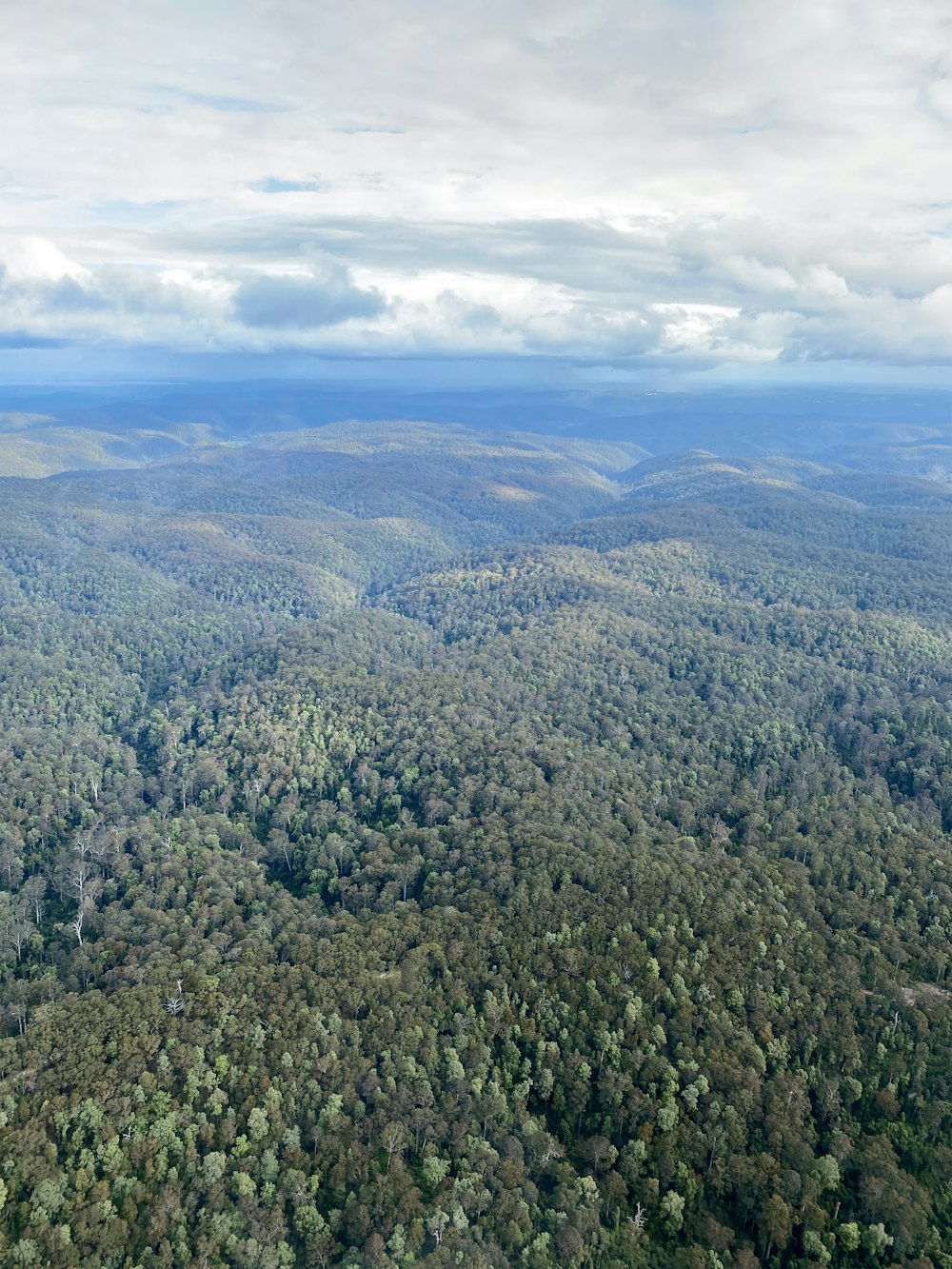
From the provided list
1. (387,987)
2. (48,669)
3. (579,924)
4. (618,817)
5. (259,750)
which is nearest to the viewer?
(387,987)

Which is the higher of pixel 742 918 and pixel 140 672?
pixel 742 918

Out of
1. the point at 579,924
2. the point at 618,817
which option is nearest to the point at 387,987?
Result: the point at 579,924

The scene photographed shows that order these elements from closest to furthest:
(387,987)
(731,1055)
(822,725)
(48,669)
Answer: (731,1055), (387,987), (822,725), (48,669)

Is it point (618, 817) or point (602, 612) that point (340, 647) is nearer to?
point (602, 612)

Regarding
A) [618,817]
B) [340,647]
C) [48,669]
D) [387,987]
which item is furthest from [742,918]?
[48,669]

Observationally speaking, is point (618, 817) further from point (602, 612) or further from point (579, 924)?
point (602, 612)

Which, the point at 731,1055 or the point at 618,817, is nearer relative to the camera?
the point at 731,1055

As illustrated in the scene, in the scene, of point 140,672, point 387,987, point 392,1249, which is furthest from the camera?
point 140,672

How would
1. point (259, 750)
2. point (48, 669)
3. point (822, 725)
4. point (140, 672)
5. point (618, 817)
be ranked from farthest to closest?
point (140, 672), point (48, 669), point (822, 725), point (259, 750), point (618, 817)

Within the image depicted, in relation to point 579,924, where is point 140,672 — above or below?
below
